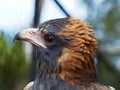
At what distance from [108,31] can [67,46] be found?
163 cm

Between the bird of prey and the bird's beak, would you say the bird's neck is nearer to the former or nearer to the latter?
the bird of prey

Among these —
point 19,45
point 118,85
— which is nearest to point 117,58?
point 118,85

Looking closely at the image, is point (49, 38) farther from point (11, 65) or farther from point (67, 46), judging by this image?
point (11, 65)

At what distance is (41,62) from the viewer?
4.75m

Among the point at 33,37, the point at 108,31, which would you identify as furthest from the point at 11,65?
the point at 33,37

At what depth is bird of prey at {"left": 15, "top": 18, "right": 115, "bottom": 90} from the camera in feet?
15.3

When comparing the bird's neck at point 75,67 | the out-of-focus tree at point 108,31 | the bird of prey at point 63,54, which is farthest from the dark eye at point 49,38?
A: the out-of-focus tree at point 108,31

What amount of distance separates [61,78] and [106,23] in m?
1.55

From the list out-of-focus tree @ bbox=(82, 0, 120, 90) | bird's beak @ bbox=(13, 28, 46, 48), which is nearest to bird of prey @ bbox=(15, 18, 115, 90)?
bird's beak @ bbox=(13, 28, 46, 48)

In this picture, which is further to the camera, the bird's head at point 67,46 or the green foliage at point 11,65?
the green foliage at point 11,65

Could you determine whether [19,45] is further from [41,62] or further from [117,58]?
[41,62]

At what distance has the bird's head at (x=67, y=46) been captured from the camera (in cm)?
466

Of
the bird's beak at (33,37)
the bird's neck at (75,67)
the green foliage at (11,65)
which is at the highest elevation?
the bird's beak at (33,37)

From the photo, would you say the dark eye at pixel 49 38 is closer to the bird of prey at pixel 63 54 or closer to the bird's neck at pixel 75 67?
the bird of prey at pixel 63 54
